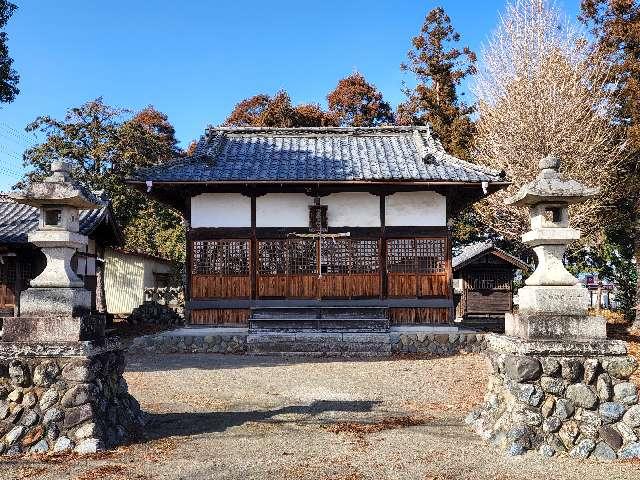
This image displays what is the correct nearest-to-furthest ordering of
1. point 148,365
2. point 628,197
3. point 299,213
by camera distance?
point 148,365 → point 299,213 → point 628,197

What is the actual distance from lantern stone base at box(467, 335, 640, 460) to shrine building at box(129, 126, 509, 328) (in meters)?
8.94

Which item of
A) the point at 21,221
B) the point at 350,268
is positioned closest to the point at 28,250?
the point at 21,221

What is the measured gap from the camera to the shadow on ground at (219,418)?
22.7 feet

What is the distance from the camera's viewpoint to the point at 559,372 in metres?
6.20

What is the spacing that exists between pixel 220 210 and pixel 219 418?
9.01 meters

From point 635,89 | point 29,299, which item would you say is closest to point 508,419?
point 29,299

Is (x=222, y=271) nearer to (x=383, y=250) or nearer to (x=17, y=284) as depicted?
(x=383, y=250)

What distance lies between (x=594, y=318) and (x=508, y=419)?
62.5 inches

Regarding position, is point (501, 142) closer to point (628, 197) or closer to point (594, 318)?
point (628, 197)

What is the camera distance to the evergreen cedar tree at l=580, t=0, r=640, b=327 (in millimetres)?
17767

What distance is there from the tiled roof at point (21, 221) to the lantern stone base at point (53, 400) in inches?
454

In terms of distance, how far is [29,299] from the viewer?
6.48m

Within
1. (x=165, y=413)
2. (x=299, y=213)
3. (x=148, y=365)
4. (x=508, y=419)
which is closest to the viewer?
(x=508, y=419)

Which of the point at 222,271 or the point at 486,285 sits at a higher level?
the point at 222,271
